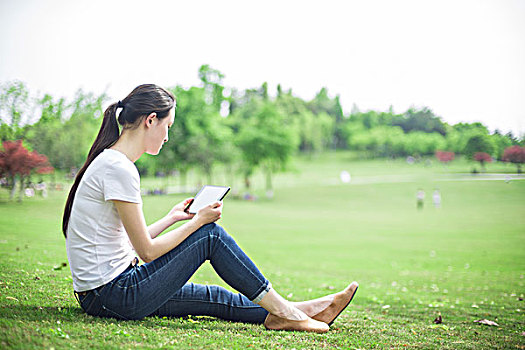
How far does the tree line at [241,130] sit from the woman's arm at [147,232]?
4972 millimetres

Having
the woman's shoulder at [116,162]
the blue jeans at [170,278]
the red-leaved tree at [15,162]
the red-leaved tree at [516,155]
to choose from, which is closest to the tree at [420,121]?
the red-leaved tree at [516,155]

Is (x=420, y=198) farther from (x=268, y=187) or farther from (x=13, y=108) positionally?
(x=13, y=108)

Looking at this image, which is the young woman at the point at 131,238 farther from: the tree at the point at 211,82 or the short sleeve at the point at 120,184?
the tree at the point at 211,82

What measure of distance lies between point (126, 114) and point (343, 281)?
4.80 meters

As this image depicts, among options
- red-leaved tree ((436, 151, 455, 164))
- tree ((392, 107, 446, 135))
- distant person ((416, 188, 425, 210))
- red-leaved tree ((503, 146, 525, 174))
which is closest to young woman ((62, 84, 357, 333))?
red-leaved tree ((503, 146, 525, 174))

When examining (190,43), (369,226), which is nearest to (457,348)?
(369,226)

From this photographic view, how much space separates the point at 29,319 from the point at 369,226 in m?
15.6

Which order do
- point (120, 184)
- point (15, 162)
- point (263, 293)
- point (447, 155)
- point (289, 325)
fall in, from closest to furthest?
1. point (120, 184)
2. point (263, 293)
3. point (289, 325)
4. point (15, 162)
5. point (447, 155)

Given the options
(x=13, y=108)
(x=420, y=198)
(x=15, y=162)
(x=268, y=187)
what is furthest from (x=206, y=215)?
(x=268, y=187)

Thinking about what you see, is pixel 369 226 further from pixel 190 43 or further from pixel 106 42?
pixel 190 43

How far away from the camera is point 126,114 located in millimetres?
2488

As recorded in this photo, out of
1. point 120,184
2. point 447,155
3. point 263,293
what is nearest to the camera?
point 120,184

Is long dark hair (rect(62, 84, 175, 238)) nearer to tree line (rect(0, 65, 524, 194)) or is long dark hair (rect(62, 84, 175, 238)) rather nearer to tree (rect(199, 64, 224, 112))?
tree line (rect(0, 65, 524, 194))

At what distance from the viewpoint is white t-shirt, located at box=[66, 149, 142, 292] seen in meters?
2.32
